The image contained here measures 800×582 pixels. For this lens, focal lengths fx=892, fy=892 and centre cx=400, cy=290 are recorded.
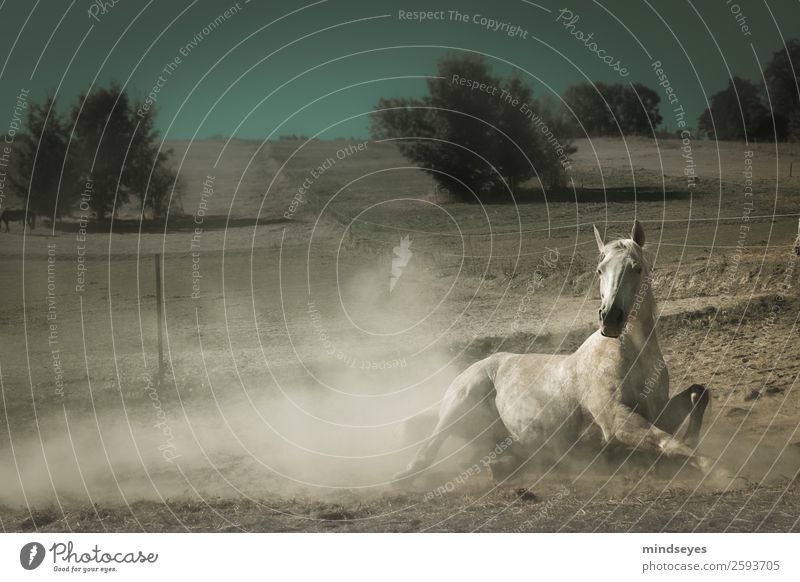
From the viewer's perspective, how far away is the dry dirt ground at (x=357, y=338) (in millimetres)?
11094

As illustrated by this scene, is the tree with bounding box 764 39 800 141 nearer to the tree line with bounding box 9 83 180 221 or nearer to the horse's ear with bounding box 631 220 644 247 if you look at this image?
the horse's ear with bounding box 631 220 644 247

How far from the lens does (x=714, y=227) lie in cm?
1933

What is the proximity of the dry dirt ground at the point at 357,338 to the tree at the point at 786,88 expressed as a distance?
0.71 metres

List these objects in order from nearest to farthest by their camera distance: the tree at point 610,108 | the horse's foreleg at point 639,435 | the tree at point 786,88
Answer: the horse's foreleg at point 639,435, the tree at point 786,88, the tree at point 610,108

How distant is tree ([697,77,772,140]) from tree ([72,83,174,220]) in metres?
12.1

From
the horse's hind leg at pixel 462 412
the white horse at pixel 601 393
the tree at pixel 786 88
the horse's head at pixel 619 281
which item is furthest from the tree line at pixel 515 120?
the horse's head at pixel 619 281

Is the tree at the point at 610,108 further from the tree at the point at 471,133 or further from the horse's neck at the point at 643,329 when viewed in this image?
the horse's neck at the point at 643,329

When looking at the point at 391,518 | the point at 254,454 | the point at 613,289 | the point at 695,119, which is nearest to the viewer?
the point at 613,289

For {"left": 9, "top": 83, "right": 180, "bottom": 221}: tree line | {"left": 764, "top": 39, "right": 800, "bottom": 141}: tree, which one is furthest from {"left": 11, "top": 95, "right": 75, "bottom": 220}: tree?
{"left": 764, "top": 39, "right": 800, "bottom": 141}: tree

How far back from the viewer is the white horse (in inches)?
392

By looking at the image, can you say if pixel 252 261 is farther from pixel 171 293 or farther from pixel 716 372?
pixel 716 372

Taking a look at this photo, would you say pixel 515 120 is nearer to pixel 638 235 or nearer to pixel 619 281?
pixel 638 235

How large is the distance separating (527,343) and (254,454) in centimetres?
543

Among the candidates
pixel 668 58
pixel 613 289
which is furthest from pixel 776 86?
pixel 613 289
